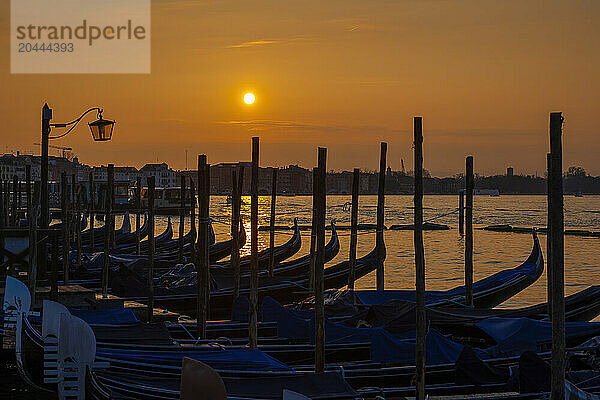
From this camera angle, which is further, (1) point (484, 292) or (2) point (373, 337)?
(1) point (484, 292)

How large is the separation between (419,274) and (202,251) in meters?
3.88

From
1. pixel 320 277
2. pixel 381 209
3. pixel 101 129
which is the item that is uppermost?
pixel 101 129

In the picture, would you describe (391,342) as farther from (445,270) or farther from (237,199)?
(445,270)

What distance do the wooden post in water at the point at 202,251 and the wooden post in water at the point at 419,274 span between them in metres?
3.48

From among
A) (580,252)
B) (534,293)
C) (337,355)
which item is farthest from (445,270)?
(337,355)

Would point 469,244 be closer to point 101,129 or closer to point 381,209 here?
point 381,209

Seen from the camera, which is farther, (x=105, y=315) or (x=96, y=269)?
(x=96, y=269)

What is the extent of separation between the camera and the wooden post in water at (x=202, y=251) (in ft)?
33.9

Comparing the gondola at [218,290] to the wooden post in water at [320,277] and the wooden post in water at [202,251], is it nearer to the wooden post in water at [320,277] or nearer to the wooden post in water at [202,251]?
the wooden post in water at [202,251]

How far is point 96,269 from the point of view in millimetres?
16453

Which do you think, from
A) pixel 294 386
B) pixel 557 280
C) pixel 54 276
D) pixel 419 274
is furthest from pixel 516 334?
pixel 54 276

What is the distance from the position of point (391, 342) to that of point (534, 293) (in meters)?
16.0

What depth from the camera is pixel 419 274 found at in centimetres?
775

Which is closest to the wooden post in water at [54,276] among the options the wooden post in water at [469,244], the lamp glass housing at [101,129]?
the lamp glass housing at [101,129]
